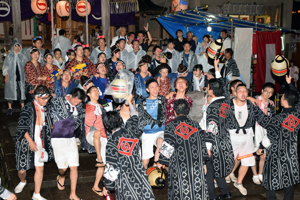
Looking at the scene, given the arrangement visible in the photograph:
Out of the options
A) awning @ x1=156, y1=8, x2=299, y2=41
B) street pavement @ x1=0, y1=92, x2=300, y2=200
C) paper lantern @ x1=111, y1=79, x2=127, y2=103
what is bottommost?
street pavement @ x1=0, y1=92, x2=300, y2=200

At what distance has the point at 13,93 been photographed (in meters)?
9.59

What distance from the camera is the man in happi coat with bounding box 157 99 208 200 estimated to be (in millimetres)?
4566

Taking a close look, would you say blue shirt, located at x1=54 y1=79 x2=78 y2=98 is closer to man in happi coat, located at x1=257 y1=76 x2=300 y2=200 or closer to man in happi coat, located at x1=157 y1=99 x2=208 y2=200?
man in happi coat, located at x1=157 y1=99 x2=208 y2=200

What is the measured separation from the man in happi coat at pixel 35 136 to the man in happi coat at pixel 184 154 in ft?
7.06

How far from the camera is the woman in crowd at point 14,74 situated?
946 centimetres

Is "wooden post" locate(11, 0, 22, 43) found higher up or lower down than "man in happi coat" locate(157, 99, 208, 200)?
higher up

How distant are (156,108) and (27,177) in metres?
2.84

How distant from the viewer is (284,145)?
5.48 metres

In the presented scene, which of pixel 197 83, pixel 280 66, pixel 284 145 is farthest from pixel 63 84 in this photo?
pixel 280 66

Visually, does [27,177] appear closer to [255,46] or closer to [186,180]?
[186,180]

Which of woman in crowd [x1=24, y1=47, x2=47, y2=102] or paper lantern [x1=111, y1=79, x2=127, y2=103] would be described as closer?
paper lantern [x1=111, y1=79, x2=127, y2=103]

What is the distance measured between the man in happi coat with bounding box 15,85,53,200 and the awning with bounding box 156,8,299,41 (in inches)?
260

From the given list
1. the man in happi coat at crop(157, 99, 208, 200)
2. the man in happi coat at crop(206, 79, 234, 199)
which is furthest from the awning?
the man in happi coat at crop(157, 99, 208, 200)

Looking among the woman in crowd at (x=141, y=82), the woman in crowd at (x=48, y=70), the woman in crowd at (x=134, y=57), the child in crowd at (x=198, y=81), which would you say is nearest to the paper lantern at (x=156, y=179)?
the woman in crowd at (x=141, y=82)
